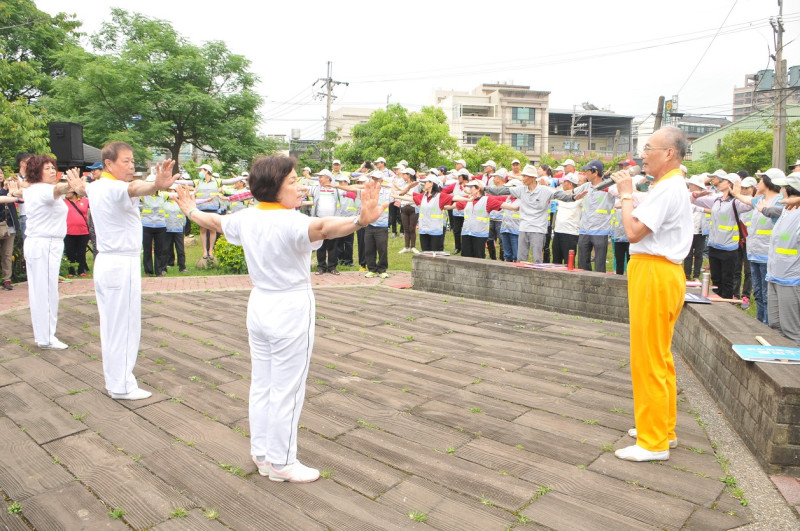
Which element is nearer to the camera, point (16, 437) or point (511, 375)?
point (16, 437)

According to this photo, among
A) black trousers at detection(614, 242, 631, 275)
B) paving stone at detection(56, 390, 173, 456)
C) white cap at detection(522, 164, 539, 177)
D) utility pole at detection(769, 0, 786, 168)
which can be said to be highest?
utility pole at detection(769, 0, 786, 168)

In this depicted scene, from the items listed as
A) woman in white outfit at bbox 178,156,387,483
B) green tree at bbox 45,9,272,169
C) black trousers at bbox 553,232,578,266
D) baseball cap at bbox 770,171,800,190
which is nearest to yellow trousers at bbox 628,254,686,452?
woman in white outfit at bbox 178,156,387,483

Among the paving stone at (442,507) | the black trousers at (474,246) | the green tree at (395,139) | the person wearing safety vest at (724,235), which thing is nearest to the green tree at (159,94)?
the green tree at (395,139)

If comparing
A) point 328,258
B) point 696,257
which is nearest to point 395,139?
point 328,258

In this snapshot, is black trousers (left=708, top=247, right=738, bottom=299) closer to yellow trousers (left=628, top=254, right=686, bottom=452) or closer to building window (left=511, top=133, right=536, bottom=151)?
yellow trousers (left=628, top=254, right=686, bottom=452)

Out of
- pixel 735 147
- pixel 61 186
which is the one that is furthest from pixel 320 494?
pixel 735 147

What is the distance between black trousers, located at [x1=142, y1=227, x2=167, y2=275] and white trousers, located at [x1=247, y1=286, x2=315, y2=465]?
941cm

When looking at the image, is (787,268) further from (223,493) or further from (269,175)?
(223,493)

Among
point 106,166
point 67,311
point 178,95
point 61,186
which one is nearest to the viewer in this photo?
point 106,166

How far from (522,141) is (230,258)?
56408 mm

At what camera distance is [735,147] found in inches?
1806

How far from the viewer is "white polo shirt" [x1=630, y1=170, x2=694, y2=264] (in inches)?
141

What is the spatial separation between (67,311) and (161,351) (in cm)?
299

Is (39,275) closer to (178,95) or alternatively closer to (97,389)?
(97,389)
